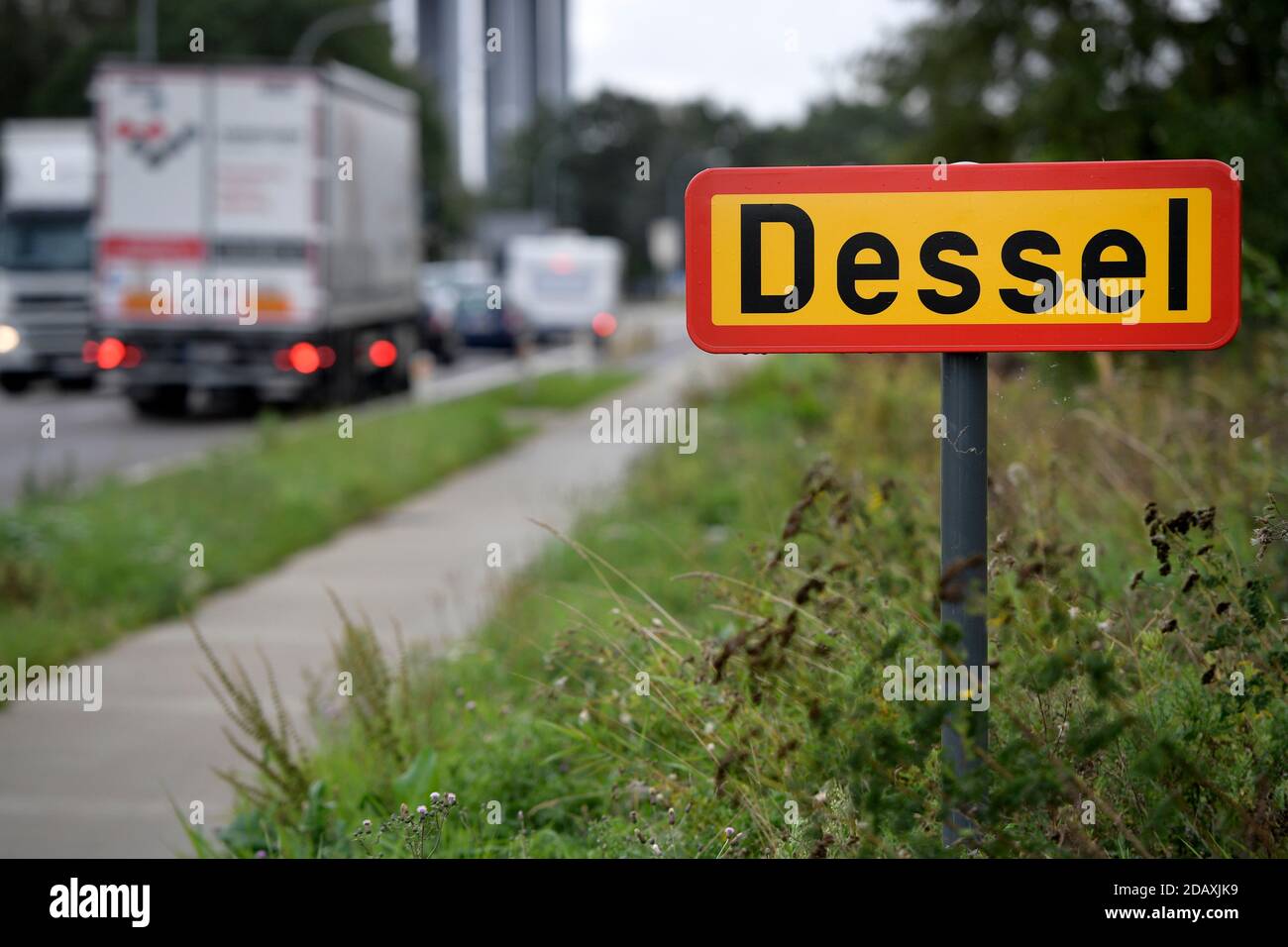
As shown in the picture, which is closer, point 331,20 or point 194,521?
point 194,521

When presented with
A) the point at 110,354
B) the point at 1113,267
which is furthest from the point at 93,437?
the point at 1113,267

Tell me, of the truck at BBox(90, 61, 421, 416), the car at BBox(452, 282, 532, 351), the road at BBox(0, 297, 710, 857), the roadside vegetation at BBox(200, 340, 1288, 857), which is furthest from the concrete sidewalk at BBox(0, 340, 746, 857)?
the car at BBox(452, 282, 532, 351)

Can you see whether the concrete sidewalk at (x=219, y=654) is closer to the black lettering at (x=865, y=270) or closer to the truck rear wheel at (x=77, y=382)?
the black lettering at (x=865, y=270)

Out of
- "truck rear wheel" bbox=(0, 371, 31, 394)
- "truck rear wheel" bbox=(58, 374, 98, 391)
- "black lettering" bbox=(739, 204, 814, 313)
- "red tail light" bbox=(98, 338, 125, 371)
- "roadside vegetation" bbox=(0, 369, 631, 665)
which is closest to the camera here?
"black lettering" bbox=(739, 204, 814, 313)

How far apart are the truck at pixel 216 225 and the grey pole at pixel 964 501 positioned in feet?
59.0

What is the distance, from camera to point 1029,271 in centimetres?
332

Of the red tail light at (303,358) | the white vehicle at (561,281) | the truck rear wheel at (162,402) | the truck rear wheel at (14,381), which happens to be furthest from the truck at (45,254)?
the white vehicle at (561,281)

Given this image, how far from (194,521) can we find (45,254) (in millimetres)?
16643

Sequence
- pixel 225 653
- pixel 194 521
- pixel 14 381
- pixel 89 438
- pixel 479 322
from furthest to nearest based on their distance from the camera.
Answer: pixel 479 322 < pixel 14 381 < pixel 89 438 < pixel 194 521 < pixel 225 653

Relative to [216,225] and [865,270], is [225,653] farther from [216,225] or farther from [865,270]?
[216,225]

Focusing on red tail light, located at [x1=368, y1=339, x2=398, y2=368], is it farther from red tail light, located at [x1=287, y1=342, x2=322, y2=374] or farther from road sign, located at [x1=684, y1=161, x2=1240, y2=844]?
road sign, located at [x1=684, y1=161, x2=1240, y2=844]

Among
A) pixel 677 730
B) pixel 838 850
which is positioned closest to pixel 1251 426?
pixel 677 730

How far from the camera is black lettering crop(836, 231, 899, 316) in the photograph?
132 inches
